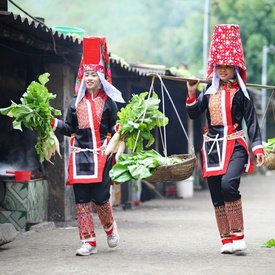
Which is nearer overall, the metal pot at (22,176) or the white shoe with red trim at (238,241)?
the white shoe with red trim at (238,241)

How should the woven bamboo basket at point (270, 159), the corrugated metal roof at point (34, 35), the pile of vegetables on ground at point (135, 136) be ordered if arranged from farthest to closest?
the corrugated metal roof at point (34, 35) → the woven bamboo basket at point (270, 159) → the pile of vegetables on ground at point (135, 136)

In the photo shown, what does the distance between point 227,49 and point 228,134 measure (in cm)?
86

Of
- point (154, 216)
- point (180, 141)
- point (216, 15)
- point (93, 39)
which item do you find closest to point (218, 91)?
point (93, 39)

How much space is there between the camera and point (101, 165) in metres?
8.35

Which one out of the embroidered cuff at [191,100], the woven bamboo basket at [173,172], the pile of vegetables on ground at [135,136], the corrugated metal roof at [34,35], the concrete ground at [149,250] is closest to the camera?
the concrete ground at [149,250]

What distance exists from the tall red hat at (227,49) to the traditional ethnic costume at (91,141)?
43.4 inches

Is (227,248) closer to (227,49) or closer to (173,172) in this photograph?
(173,172)

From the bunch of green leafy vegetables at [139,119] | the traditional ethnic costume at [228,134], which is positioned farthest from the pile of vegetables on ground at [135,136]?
the traditional ethnic costume at [228,134]

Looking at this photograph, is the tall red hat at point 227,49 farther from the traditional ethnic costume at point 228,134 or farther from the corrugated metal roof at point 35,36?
the corrugated metal roof at point 35,36

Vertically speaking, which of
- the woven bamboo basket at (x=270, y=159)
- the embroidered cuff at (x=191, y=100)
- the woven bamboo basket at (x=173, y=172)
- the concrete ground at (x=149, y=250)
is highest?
the embroidered cuff at (x=191, y=100)

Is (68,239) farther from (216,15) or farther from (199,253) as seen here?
(216,15)

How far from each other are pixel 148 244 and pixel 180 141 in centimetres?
1267

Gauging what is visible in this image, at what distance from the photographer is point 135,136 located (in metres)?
8.24

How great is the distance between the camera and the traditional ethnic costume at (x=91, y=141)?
27.3ft
